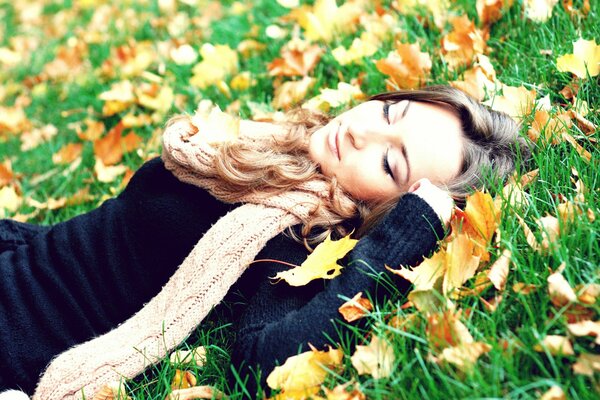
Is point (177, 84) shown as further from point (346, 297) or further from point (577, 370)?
point (577, 370)

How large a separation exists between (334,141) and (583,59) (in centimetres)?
90

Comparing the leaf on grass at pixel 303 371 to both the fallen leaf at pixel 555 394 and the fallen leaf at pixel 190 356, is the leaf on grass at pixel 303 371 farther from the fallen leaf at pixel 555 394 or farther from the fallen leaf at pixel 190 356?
the fallen leaf at pixel 555 394

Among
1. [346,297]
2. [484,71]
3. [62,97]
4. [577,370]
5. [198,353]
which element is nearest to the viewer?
[577,370]

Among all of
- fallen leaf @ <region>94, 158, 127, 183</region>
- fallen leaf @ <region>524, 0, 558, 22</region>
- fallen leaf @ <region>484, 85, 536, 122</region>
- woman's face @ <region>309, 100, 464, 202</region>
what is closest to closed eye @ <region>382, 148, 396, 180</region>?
woman's face @ <region>309, 100, 464, 202</region>

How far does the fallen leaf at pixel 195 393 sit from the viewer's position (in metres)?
1.60

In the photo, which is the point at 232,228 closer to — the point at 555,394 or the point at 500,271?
the point at 500,271

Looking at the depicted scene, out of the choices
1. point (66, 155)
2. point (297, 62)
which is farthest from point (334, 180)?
point (66, 155)

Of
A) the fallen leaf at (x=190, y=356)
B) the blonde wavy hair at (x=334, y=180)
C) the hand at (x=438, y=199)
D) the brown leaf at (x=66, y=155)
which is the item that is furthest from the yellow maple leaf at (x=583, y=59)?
the brown leaf at (x=66, y=155)

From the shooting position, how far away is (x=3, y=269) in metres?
2.01

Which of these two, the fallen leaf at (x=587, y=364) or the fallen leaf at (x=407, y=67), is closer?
the fallen leaf at (x=587, y=364)

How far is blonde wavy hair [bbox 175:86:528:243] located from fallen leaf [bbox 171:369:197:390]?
0.51 m

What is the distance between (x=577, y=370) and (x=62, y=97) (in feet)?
11.0

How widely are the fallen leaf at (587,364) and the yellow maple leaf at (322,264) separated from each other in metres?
0.65

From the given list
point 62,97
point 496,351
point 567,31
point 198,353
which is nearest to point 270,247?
point 198,353
